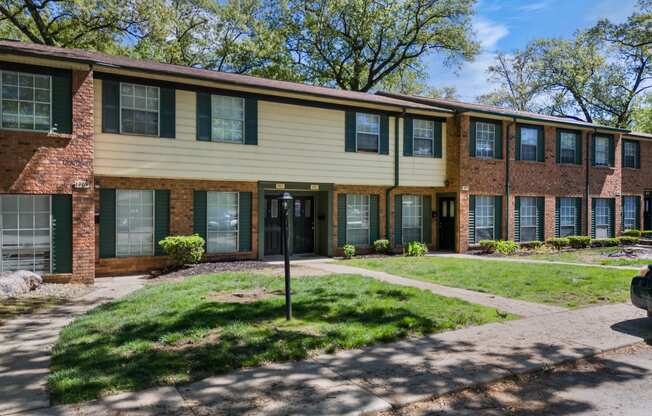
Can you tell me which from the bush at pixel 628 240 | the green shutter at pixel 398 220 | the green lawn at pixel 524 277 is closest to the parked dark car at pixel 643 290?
the green lawn at pixel 524 277

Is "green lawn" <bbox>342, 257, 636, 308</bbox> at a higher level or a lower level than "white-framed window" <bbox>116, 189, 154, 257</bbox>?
lower

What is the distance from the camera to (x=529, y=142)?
1911 cm

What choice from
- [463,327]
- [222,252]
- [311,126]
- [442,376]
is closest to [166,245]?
[222,252]

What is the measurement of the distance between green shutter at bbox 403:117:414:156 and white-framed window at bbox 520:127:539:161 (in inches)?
215

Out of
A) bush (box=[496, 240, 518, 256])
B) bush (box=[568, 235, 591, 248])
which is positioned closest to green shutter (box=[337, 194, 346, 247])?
bush (box=[496, 240, 518, 256])

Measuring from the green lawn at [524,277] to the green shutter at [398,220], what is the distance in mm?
2385

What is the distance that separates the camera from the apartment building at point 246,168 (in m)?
10.3

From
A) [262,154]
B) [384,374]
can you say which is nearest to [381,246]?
[262,154]

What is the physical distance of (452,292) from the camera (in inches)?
352

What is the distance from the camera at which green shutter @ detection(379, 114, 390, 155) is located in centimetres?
1611

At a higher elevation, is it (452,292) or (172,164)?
(172,164)

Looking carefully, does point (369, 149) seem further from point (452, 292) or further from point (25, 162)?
point (25, 162)

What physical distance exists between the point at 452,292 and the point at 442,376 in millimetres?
4603

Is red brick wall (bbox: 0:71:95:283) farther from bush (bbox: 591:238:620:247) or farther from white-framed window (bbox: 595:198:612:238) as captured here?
white-framed window (bbox: 595:198:612:238)
